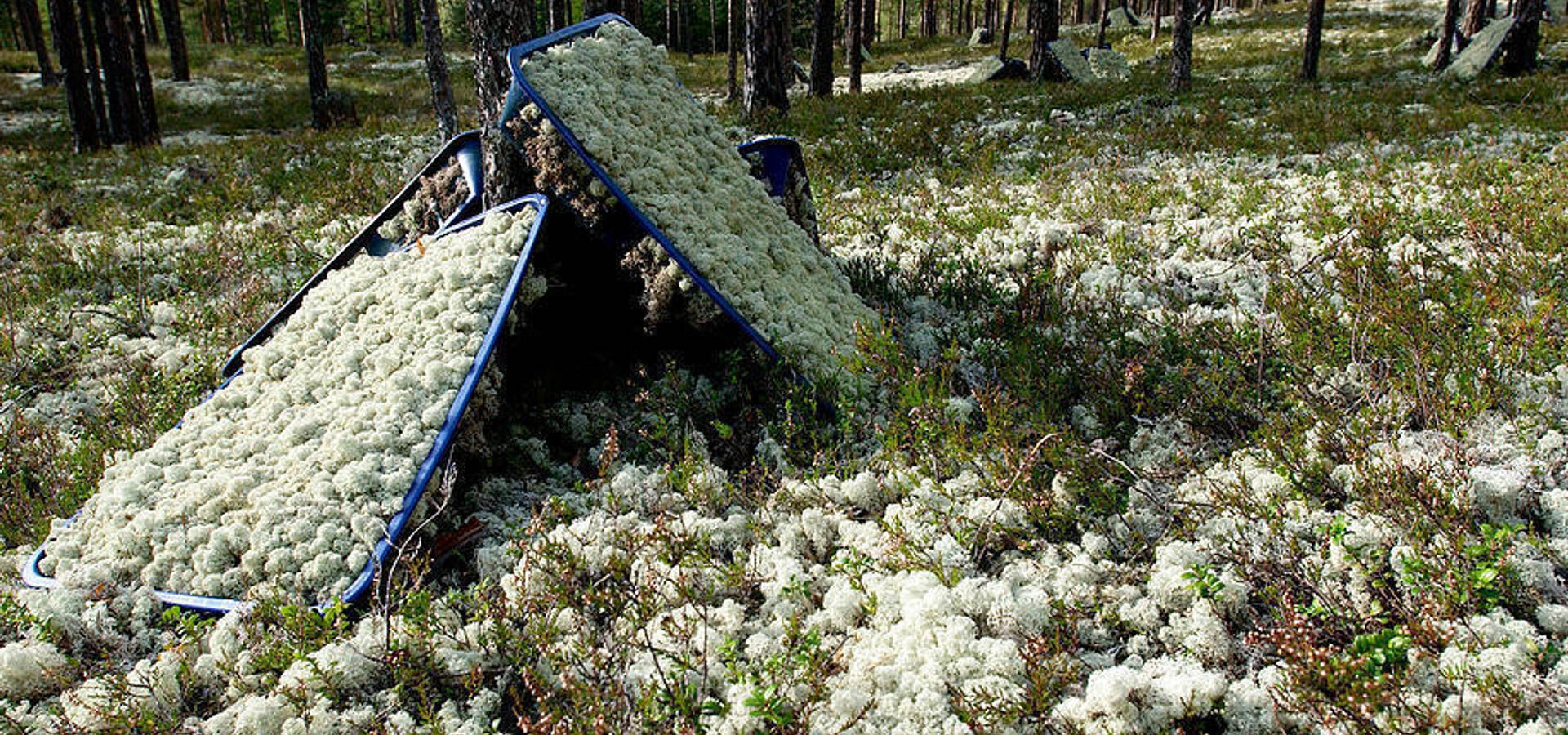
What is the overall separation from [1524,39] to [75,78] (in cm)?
2546

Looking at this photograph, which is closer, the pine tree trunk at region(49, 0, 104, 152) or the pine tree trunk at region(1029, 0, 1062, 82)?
the pine tree trunk at region(49, 0, 104, 152)

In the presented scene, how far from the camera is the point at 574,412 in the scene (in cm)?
449

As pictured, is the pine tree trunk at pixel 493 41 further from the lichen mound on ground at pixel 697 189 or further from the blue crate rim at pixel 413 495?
the blue crate rim at pixel 413 495

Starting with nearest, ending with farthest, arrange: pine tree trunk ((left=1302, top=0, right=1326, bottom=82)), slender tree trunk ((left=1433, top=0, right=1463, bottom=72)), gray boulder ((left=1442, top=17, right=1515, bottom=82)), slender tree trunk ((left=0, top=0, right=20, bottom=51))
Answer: gray boulder ((left=1442, top=17, right=1515, bottom=82))
pine tree trunk ((left=1302, top=0, right=1326, bottom=82))
slender tree trunk ((left=1433, top=0, right=1463, bottom=72))
slender tree trunk ((left=0, top=0, right=20, bottom=51))

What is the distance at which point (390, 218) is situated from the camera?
5.57 m

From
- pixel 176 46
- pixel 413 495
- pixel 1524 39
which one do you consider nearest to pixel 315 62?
pixel 176 46

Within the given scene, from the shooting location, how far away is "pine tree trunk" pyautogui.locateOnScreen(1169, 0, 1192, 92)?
1473 cm

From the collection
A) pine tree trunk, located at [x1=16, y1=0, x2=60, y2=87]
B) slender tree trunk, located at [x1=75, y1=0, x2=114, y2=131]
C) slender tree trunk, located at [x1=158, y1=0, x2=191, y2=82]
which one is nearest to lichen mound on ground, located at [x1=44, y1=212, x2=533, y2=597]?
slender tree trunk, located at [x1=75, y1=0, x2=114, y2=131]

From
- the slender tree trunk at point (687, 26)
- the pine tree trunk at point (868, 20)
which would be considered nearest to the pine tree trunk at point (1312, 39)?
the pine tree trunk at point (868, 20)

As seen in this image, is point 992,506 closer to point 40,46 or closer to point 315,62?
point 315,62

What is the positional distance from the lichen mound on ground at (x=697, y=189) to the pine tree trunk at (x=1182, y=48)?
12097 millimetres

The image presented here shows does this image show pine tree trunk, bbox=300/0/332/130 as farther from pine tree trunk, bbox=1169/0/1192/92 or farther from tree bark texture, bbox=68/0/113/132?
pine tree trunk, bbox=1169/0/1192/92

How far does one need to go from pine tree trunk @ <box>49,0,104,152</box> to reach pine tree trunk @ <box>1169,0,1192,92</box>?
64.0ft

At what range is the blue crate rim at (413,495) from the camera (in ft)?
10.3
